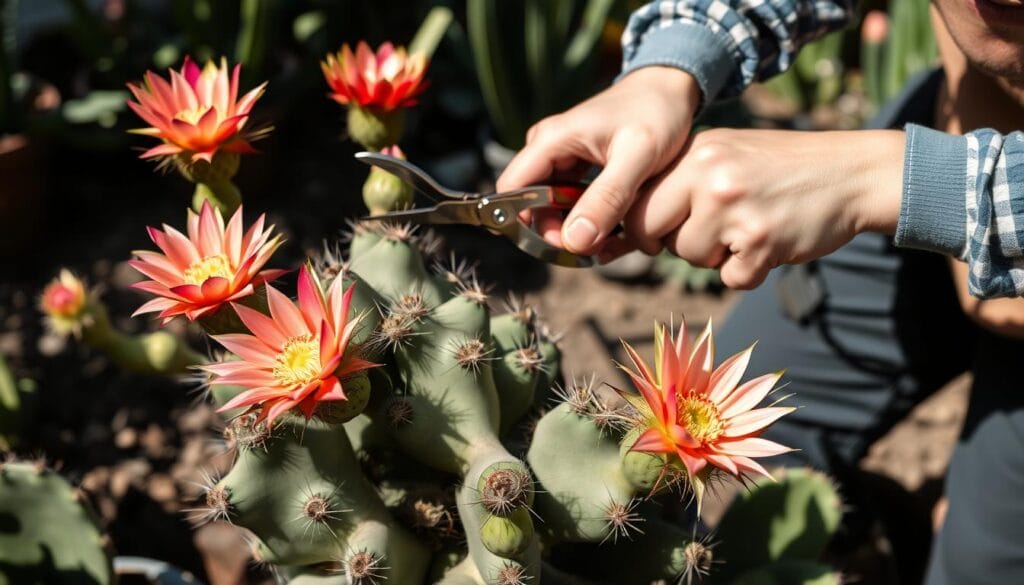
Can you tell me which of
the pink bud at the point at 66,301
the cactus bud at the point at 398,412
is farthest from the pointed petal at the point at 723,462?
the pink bud at the point at 66,301

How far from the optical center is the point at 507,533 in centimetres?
67

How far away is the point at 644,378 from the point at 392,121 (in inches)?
17.6

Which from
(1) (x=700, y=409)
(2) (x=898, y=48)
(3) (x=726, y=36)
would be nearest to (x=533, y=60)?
(2) (x=898, y=48)

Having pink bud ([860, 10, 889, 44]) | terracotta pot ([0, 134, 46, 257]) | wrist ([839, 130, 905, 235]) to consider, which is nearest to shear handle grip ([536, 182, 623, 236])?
wrist ([839, 130, 905, 235])

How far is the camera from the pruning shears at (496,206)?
3.04 ft

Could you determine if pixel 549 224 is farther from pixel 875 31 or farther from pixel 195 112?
pixel 875 31

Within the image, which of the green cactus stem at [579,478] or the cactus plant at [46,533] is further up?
the green cactus stem at [579,478]

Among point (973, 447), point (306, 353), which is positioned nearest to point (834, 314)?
point (973, 447)

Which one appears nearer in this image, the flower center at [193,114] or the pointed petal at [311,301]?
the pointed petal at [311,301]

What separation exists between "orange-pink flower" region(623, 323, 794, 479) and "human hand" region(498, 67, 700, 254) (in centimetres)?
23

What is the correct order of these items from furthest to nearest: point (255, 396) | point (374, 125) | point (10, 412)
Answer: point (10, 412), point (374, 125), point (255, 396)

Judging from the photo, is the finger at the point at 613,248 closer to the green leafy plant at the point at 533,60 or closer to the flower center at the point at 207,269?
the flower center at the point at 207,269

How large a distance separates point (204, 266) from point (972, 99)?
3.06 feet

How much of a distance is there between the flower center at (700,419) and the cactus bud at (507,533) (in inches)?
5.6
